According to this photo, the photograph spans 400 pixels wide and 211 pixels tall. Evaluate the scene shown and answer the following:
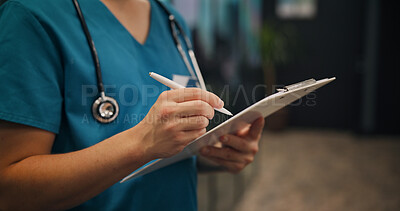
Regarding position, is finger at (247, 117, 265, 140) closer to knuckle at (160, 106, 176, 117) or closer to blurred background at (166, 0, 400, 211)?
knuckle at (160, 106, 176, 117)

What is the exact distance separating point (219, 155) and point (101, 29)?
34cm

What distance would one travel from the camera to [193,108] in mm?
398

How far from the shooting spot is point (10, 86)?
0.42 meters

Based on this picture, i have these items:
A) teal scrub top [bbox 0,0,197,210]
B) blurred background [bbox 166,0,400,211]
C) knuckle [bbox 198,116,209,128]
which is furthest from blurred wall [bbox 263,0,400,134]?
knuckle [bbox 198,116,209,128]

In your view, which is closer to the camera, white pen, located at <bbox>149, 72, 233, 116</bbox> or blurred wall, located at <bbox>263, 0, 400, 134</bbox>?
white pen, located at <bbox>149, 72, 233, 116</bbox>

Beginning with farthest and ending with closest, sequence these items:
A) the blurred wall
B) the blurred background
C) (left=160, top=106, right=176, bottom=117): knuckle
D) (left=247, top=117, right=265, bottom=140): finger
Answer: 1. the blurred wall
2. the blurred background
3. (left=247, top=117, right=265, bottom=140): finger
4. (left=160, top=106, right=176, bottom=117): knuckle

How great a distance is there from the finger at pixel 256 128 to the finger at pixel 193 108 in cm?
19

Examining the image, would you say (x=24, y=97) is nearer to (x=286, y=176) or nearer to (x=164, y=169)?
(x=164, y=169)

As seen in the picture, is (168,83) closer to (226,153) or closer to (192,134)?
(192,134)

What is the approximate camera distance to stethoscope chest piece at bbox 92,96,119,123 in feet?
1.59

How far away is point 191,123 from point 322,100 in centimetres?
396

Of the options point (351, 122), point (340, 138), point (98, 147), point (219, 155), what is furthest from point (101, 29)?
point (351, 122)

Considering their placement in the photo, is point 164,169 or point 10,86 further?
point 164,169

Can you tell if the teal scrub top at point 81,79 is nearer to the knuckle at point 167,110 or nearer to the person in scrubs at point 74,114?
the person in scrubs at point 74,114
